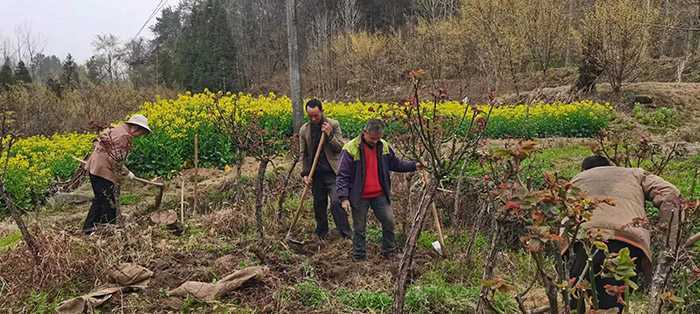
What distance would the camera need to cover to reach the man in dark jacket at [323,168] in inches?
252

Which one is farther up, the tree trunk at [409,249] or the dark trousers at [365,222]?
the tree trunk at [409,249]

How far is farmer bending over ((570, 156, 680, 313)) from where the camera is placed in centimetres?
358

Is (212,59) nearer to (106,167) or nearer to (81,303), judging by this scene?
(106,167)

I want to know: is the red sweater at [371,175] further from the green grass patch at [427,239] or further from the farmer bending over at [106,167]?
the farmer bending over at [106,167]

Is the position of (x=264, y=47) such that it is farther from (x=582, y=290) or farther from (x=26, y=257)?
(x=582, y=290)

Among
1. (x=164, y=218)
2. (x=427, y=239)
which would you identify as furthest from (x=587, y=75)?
(x=164, y=218)

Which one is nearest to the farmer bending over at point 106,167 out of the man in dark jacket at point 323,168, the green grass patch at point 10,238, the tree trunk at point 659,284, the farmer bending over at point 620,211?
the green grass patch at point 10,238

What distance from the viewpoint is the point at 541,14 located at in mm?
17547

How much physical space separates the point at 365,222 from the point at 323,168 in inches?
43.3

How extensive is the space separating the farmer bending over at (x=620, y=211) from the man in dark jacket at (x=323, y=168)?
3126mm

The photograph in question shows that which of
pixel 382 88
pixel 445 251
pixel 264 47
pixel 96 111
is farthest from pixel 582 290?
pixel 264 47

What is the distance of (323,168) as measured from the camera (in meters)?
6.49

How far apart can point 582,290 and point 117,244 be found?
4639 mm

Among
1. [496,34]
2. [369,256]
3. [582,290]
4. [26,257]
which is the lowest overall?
[369,256]
